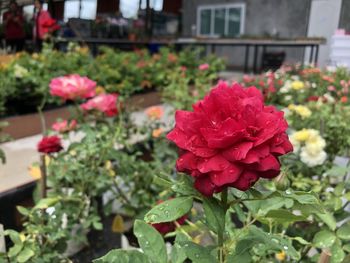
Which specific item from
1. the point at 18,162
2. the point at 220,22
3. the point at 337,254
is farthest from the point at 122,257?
the point at 220,22

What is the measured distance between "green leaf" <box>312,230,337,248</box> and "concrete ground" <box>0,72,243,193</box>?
44.5 inches

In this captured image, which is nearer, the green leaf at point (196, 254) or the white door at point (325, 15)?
the green leaf at point (196, 254)

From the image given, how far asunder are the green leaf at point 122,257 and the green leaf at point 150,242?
0.05 feet

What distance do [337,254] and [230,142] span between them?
415 mm

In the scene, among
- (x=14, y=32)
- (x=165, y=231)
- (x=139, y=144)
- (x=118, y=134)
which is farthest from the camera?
(x=14, y=32)

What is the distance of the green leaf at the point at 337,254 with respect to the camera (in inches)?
26.0

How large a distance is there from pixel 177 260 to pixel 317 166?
2.88ft

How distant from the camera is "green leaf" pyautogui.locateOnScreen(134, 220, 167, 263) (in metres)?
0.51

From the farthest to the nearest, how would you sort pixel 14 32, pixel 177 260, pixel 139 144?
pixel 14 32, pixel 139 144, pixel 177 260

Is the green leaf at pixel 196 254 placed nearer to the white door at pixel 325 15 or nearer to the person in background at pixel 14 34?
the white door at pixel 325 15

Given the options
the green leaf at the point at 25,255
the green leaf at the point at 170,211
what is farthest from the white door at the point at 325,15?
the green leaf at the point at 25,255

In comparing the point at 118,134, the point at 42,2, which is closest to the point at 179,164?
the point at 118,134

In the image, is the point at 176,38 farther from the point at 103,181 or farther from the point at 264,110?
the point at 264,110

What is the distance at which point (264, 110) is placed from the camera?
451 millimetres
